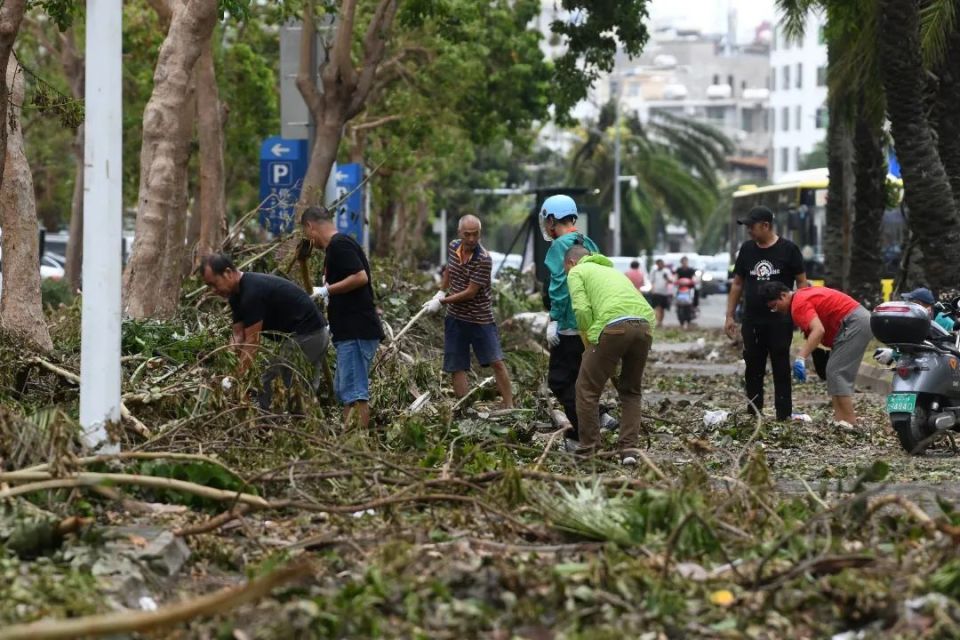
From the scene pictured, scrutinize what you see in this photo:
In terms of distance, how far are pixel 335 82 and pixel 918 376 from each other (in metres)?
11.1

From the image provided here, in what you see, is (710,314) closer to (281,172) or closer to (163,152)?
(281,172)

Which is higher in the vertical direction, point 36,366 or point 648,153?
point 648,153

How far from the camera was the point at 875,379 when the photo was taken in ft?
65.1

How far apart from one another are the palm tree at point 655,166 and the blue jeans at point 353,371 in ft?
175

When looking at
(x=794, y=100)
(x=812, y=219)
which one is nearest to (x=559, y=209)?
(x=812, y=219)

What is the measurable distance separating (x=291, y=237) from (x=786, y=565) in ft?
33.1

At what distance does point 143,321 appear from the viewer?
13.3 m

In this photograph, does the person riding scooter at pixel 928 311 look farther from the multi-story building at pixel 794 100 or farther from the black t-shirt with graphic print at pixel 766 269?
the multi-story building at pixel 794 100

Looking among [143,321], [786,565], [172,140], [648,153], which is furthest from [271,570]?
[648,153]

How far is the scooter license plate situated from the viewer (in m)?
11.6

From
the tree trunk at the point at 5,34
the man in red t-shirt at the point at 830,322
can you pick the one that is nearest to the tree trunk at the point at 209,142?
the man in red t-shirt at the point at 830,322

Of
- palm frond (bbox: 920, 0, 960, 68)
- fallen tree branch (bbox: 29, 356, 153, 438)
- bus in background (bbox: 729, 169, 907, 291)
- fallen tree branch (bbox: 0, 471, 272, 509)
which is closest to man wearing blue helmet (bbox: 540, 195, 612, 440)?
fallen tree branch (bbox: 29, 356, 153, 438)

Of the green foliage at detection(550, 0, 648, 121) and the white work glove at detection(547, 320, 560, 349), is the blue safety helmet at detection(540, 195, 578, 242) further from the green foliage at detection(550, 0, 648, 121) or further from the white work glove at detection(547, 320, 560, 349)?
the green foliage at detection(550, 0, 648, 121)

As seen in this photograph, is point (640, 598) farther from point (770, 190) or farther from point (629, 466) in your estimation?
point (770, 190)
